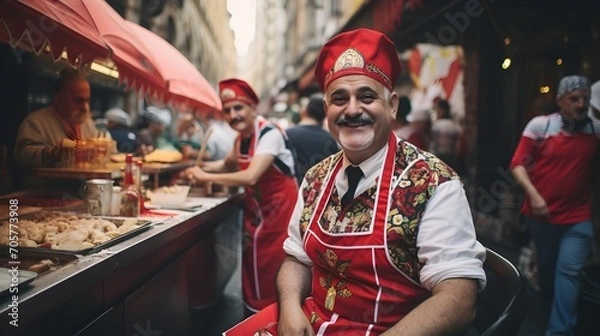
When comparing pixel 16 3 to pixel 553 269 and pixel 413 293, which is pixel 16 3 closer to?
pixel 413 293

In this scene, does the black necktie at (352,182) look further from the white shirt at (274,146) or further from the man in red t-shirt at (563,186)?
the man in red t-shirt at (563,186)

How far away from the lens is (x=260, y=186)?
3578 mm

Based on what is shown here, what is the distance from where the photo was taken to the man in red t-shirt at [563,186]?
11.3 ft

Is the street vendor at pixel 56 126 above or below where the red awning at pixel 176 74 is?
below

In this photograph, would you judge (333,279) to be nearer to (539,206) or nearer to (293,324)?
(293,324)

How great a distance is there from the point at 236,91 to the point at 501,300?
8.50 ft

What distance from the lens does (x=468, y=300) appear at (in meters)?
1.54

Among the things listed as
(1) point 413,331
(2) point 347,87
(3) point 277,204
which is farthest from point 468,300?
(3) point 277,204

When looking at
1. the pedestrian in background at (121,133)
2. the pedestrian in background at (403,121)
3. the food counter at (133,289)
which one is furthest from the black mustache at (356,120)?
the pedestrian in background at (121,133)

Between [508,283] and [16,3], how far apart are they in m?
2.47

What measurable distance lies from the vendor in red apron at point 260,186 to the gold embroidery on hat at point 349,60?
5.36 ft

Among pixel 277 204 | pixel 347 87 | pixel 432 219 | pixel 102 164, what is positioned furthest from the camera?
pixel 277 204

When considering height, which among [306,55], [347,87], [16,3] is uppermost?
[306,55]

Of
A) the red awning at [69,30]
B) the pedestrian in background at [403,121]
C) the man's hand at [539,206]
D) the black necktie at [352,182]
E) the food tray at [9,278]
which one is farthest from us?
the pedestrian in background at [403,121]
